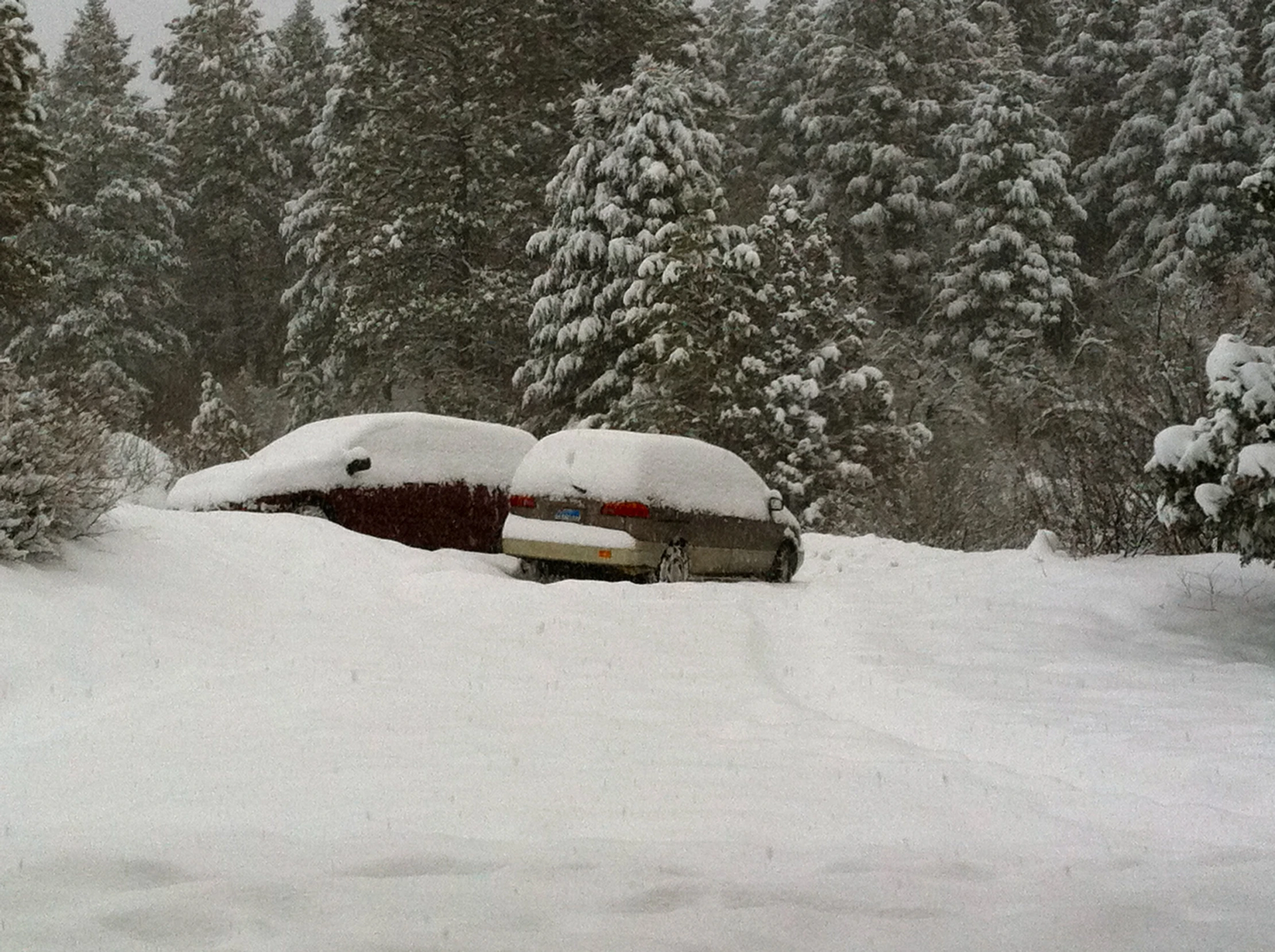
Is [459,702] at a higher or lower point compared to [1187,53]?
lower

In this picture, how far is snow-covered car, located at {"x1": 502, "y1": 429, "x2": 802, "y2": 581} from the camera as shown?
36.3 feet

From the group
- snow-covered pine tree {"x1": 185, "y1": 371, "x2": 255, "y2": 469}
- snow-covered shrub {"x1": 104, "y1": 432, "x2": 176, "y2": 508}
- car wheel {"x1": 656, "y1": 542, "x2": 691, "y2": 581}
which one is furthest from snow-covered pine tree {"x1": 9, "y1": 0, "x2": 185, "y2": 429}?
car wheel {"x1": 656, "y1": 542, "x2": 691, "y2": 581}

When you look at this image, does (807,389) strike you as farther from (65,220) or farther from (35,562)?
(65,220)

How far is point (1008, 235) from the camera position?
36.0m

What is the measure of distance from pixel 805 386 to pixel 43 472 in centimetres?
1707

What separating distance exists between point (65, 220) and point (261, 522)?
106 feet

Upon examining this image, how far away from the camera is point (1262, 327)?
15781 millimetres

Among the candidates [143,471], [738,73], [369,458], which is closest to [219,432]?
[143,471]

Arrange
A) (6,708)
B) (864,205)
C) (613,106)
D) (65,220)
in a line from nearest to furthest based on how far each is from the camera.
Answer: (6,708) < (613,106) < (65,220) < (864,205)

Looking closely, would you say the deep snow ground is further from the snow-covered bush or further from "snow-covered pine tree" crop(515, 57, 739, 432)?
"snow-covered pine tree" crop(515, 57, 739, 432)

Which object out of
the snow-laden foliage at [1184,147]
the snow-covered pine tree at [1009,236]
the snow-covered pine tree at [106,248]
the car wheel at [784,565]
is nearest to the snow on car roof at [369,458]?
the car wheel at [784,565]

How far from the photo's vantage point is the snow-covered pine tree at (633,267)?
23438 mm

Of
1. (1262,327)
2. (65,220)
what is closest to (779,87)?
Answer: (65,220)

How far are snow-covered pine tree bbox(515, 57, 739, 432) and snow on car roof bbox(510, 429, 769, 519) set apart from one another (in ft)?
36.4
